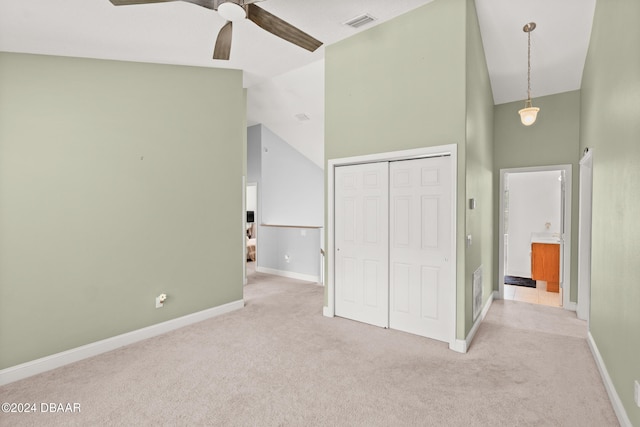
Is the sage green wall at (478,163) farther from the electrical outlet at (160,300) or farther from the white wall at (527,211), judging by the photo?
the electrical outlet at (160,300)

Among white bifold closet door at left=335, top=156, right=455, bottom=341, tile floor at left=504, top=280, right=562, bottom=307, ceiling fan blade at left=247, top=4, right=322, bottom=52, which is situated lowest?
tile floor at left=504, top=280, right=562, bottom=307

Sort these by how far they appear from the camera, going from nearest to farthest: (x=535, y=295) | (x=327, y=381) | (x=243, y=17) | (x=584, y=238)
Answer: (x=243, y=17)
(x=327, y=381)
(x=584, y=238)
(x=535, y=295)

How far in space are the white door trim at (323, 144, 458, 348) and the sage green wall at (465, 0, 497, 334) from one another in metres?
0.15

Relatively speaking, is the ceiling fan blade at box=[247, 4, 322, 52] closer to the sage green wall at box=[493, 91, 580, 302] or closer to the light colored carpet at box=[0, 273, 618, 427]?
the light colored carpet at box=[0, 273, 618, 427]

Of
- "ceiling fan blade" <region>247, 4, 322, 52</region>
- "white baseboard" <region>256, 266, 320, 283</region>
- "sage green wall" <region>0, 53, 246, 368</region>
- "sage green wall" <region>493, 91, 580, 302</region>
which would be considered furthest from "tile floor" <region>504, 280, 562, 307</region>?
"ceiling fan blade" <region>247, 4, 322, 52</region>

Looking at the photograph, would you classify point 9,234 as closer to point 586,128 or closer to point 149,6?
point 149,6

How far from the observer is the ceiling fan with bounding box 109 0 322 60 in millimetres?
2195

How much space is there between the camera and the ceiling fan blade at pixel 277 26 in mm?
2350

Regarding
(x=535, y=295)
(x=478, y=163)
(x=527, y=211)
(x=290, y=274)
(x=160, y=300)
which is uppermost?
(x=478, y=163)

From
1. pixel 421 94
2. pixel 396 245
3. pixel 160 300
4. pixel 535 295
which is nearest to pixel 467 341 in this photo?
pixel 396 245

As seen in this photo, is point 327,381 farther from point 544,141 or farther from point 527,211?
point 527,211

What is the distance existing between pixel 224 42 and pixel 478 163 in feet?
9.69

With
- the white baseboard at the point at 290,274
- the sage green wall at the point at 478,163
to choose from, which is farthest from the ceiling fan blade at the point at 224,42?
the white baseboard at the point at 290,274

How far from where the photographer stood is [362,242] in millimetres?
3760
